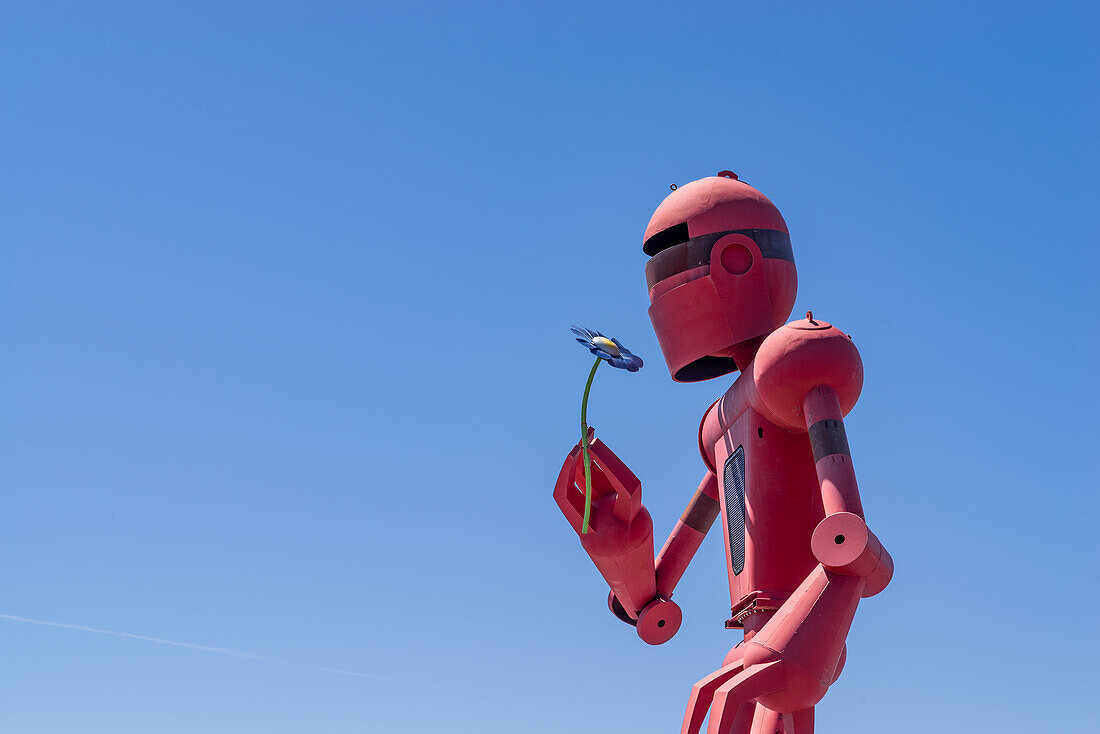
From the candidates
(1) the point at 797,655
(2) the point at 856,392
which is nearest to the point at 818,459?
(2) the point at 856,392

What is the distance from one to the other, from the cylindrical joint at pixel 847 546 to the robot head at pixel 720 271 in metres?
2.32

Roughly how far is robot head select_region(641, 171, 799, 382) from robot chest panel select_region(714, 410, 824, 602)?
785mm

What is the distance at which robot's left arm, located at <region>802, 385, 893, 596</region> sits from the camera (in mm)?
8430

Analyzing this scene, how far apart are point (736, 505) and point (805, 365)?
155 cm

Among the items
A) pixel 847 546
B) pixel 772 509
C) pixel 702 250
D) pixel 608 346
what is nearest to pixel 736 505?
pixel 772 509

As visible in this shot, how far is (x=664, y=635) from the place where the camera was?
11.1m

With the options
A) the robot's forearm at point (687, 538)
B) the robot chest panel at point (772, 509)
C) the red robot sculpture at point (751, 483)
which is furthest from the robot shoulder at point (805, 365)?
the robot's forearm at point (687, 538)

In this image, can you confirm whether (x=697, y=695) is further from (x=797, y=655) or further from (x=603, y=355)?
(x=603, y=355)

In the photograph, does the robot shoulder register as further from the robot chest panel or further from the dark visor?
the dark visor

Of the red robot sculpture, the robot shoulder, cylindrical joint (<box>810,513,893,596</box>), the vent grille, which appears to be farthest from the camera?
the vent grille

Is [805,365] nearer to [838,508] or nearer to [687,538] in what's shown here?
[838,508]

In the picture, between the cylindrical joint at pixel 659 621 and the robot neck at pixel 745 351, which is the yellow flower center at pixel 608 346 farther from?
the cylindrical joint at pixel 659 621

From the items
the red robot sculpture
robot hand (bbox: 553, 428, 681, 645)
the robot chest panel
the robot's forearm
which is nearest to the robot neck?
the red robot sculpture

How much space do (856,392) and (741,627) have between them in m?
2.03
